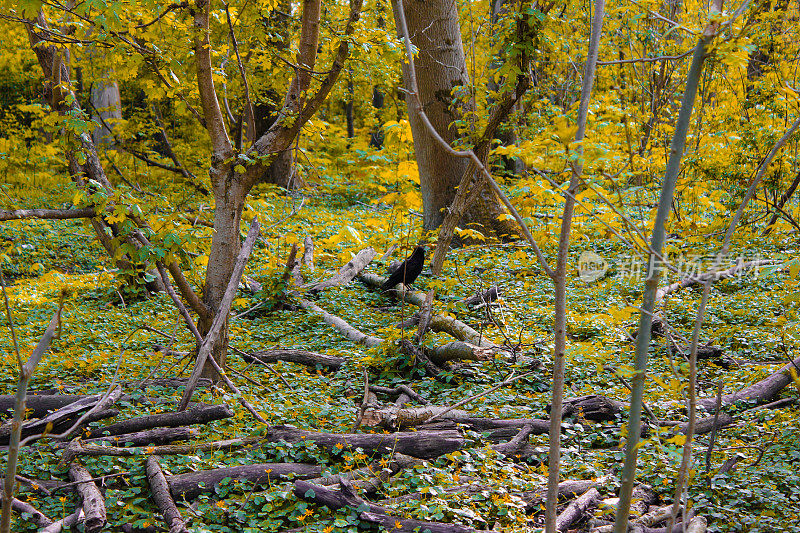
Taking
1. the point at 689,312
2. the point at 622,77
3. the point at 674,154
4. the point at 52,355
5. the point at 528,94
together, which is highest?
the point at 622,77

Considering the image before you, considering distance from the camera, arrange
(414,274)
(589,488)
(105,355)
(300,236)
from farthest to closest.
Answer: (300,236) → (414,274) → (105,355) → (589,488)

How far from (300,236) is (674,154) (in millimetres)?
9141

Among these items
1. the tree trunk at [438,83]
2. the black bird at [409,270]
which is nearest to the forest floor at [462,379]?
the black bird at [409,270]

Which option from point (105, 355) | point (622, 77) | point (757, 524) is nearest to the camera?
point (757, 524)

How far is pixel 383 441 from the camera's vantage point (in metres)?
3.66

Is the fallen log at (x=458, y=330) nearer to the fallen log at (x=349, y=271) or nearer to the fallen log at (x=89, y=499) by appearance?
the fallen log at (x=349, y=271)

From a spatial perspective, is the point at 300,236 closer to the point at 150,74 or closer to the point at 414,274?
the point at 414,274

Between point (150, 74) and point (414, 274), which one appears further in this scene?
point (414, 274)

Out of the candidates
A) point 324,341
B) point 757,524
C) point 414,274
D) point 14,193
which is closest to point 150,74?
point 324,341

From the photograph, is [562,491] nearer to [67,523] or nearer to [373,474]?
[373,474]

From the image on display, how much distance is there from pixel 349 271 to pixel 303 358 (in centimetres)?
304

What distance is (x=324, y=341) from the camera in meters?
6.42

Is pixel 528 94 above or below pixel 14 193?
above

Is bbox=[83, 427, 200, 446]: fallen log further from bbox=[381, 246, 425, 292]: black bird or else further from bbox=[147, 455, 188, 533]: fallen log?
bbox=[381, 246, 425, 292]: black bird
